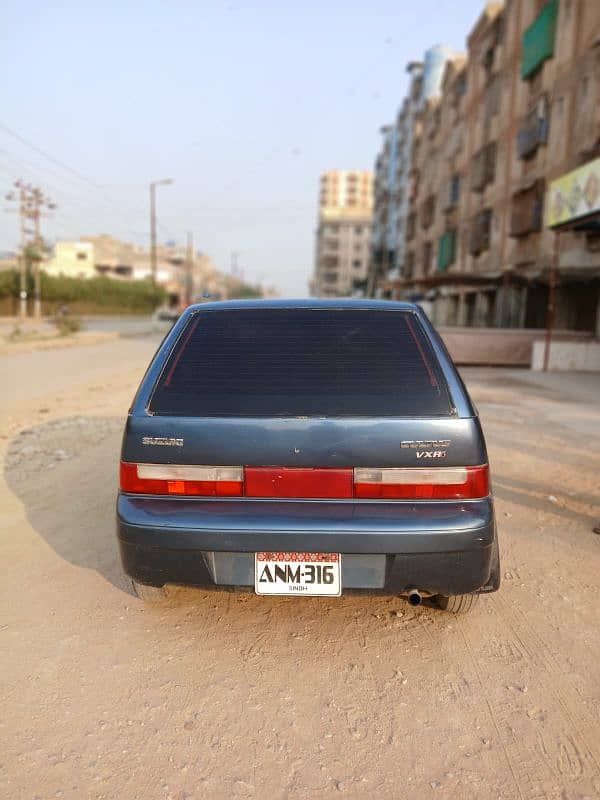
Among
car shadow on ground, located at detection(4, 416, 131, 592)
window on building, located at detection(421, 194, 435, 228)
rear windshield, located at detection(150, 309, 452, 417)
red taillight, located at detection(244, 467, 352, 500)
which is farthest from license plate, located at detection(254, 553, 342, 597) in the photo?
window on building, located at detection(421, 194, 435, 228)

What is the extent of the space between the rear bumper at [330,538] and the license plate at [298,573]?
0.05 meters

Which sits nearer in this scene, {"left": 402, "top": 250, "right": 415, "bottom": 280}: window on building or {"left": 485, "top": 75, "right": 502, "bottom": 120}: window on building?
{"left": 485, "top": 75, "right": 502, "bottom": 120}: window on building

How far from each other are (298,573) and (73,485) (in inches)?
134

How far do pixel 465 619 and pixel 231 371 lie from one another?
5.86 feet

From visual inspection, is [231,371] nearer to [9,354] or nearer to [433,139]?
[9,354]

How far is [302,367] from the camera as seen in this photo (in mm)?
2848

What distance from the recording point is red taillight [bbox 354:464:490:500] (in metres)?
2.61

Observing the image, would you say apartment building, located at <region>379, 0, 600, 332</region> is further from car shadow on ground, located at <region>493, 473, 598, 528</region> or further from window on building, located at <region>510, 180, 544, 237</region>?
car shadow on ground, located at <region>493, 473, 598, 528</region>

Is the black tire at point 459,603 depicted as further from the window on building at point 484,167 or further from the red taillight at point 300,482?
the window on building at point 484,167

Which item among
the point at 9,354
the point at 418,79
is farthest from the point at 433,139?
the point at 9,354

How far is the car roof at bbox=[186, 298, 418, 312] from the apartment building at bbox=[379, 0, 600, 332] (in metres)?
11.1

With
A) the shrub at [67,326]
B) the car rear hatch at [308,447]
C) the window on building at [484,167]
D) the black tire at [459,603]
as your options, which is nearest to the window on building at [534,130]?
the window on building at [484,167]

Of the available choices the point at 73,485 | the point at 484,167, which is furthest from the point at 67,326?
the point at 73,485

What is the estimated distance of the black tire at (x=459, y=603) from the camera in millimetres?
3006
